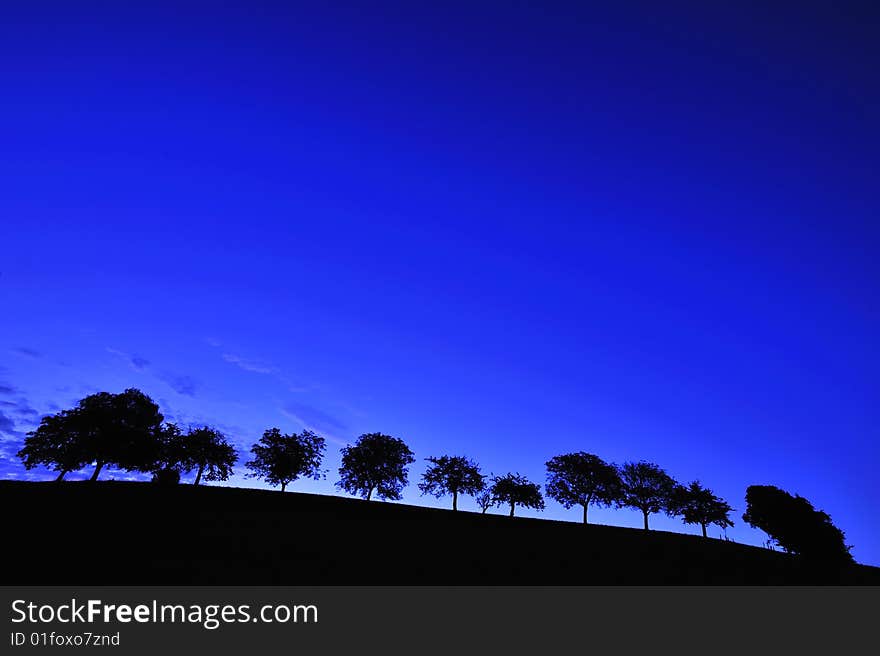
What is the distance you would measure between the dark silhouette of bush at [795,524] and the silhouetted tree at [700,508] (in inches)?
164

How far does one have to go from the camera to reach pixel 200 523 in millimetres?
42969

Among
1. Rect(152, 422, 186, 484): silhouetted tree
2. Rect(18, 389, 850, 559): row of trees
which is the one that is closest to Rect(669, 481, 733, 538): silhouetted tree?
Rect(18, 389, 850, 559): row of trees

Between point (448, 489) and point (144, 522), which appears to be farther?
point (448, 489)

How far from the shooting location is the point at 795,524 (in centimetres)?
7569

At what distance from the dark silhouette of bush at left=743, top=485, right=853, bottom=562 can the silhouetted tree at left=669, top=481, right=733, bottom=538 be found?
13.7 ft

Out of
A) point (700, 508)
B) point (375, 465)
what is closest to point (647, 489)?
point (700, 508)

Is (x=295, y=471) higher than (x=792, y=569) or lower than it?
higher

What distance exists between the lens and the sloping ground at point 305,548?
1115 inches

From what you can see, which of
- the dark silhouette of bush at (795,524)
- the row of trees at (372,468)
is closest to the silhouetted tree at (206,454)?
the row of trees at (372,468)
